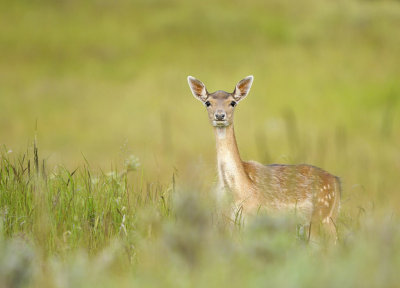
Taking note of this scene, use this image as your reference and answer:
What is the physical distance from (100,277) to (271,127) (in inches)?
588

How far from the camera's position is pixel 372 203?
5844 millimetres

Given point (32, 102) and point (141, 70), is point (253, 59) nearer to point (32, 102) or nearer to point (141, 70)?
point (141, 70)

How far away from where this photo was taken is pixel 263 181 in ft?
20.9

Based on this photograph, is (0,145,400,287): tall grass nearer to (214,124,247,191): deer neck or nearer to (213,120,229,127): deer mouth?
(214,124,247,191): deer neck

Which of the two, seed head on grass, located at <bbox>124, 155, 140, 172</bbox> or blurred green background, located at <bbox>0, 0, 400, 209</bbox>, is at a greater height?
blurred green background, located at <bbox>0, 0, 400, 209</bbox>

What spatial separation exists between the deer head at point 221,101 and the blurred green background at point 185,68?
8.53 meters

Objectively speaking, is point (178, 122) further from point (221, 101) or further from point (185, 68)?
point (221, 101)

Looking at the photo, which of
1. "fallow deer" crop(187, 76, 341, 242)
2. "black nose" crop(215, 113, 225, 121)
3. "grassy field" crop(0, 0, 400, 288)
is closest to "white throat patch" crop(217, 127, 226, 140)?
"fallow deer" crop(187, 76, 341, 242)

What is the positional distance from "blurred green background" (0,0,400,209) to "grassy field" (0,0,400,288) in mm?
64

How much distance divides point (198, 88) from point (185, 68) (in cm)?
1531

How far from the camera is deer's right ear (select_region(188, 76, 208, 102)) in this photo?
21.7 feet

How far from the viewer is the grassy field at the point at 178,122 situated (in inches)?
121

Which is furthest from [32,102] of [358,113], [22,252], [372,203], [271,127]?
[22,252]

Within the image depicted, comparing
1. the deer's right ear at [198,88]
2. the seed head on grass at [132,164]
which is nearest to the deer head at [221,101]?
the deer's right ear at [198,88]
